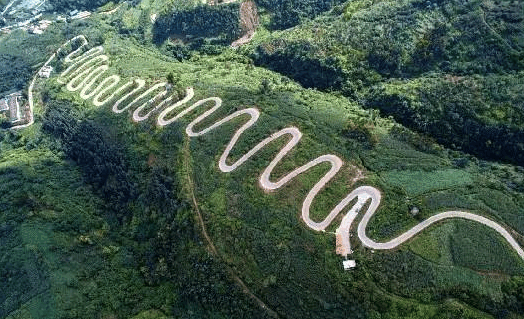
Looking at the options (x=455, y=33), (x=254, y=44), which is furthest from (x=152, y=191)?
(x=455, y=33)

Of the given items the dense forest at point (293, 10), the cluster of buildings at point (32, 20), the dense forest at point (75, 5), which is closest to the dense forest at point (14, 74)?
the cluster of buildings at point (32, 20)

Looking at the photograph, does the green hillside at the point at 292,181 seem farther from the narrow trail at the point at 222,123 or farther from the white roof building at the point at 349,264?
the narrow trail at the point at 222,123

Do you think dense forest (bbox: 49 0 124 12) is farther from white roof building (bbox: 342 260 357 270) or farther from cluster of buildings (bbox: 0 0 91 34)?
white roof building (bbox: 342 260 357 270)

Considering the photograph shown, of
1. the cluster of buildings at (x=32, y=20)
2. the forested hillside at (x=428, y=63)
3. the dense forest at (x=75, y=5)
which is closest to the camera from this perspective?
the forested hillside at (x=428, y=63)

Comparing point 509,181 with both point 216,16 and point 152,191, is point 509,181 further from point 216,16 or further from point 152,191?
point 216,16

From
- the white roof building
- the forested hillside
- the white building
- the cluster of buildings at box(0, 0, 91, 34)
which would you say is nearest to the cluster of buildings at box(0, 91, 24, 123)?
the white building

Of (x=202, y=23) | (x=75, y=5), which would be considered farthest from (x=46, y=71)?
(x=202, y=23)
